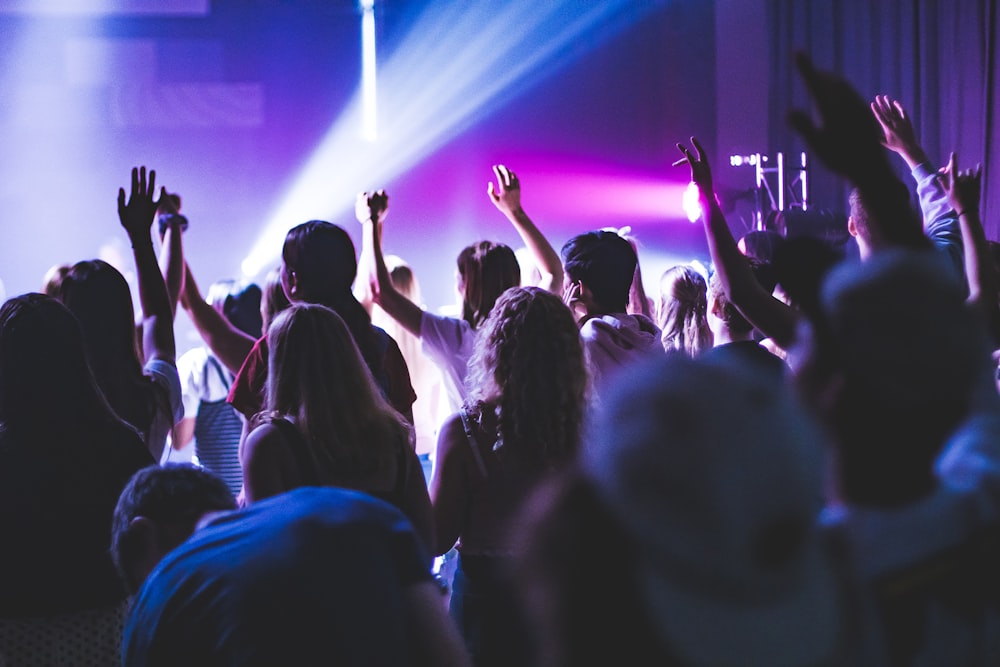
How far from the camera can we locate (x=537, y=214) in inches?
295

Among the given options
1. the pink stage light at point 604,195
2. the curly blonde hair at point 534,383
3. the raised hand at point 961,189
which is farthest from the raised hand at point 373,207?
the pink stage light at point 604,195

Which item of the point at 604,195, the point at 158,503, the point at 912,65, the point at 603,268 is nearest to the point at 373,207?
the point at 603,268

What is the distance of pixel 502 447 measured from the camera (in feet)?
6.56

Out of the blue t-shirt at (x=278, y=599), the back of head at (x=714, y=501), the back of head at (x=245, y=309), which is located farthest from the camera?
the back of head at (x=245, y=309)

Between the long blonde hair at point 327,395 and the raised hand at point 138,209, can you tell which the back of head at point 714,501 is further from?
the raised hand at point 138,209

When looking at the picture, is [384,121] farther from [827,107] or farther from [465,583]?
[827,107]

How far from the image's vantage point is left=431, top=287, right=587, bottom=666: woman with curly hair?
199 centimetres

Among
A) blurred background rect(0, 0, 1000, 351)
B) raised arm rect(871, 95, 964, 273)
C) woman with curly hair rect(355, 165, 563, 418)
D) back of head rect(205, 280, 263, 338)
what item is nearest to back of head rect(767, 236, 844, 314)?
raised arm rect(871, 95, 964, 273)

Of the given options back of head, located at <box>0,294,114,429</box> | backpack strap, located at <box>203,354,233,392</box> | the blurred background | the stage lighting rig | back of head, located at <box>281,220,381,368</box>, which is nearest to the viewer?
back of head, located at <box>0,294,114,429</box>

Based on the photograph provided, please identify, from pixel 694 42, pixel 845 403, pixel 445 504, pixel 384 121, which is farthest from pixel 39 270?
pixel 845 403

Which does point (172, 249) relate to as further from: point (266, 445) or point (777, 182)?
point (777, 182)

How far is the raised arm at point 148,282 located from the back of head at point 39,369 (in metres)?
0.51

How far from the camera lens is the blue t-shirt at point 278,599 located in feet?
3.66

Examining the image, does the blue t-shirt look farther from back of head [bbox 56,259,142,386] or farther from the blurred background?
the blurred background
